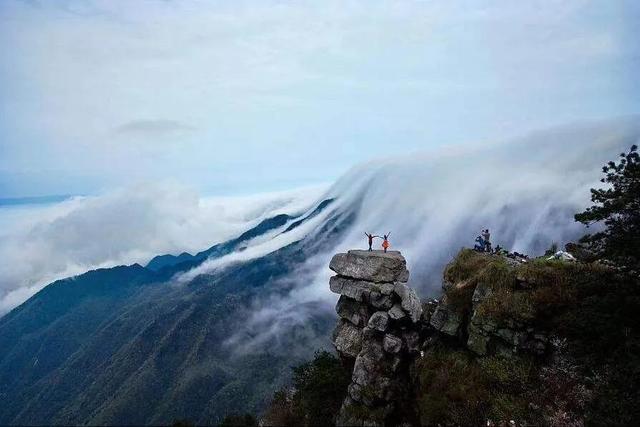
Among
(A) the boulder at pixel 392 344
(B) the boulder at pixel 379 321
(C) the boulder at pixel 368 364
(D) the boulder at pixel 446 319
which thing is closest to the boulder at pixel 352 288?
(B) the boulder at pixel 379 321

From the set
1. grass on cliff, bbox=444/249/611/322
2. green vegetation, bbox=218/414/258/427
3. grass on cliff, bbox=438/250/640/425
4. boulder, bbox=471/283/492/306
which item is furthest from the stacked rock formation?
green vegetation, bbox=218/414/258/427

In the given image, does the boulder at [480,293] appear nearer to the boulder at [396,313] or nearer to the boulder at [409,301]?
the boulder at [409,301]

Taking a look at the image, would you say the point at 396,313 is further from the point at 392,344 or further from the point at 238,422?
the point at 238,422

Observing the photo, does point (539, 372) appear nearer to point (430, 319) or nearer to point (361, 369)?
point (430, 319)

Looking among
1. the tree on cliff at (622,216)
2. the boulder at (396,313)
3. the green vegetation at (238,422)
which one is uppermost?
the tree on cliff at (622,216)

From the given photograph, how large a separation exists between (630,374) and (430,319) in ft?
59.6

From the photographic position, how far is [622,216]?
106ft

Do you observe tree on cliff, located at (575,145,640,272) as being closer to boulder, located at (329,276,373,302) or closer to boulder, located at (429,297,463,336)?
boulder, located at (429,297,463,336)

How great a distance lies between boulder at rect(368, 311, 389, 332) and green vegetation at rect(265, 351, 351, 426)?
707cm

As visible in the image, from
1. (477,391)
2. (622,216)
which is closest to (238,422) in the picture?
(477,391)

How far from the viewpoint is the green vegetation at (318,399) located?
4669 centimetres

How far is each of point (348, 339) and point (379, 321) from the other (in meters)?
6.22

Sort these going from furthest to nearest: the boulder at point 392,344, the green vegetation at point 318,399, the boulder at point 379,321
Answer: the green vegetation at point 318,399
the boulder at point 379,321
the boulder at point 392,344

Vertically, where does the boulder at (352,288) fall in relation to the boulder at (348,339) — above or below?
above
